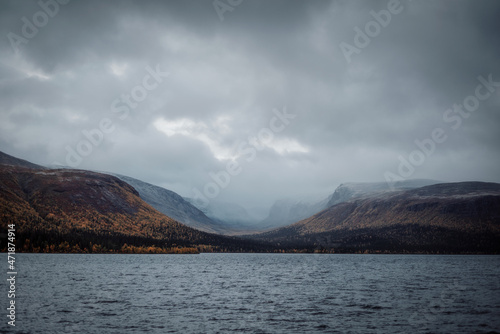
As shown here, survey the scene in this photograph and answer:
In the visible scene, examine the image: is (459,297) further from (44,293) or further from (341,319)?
(44,293)

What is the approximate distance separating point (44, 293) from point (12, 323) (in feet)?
92.9

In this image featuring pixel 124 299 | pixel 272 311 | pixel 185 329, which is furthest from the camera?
pixel 124 299

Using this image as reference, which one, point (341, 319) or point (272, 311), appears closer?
point (341, 319)

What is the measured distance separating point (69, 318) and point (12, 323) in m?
6.33

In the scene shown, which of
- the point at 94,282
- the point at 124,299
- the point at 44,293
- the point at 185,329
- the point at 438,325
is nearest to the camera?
the point at 185,329

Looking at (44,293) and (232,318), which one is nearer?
(232,318)

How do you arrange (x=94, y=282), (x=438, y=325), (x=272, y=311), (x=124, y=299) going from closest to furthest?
1. (x=438, y=325)
2. (x=272, y=311)
3. (x=124, y=299)
4. (x=94, y=282)

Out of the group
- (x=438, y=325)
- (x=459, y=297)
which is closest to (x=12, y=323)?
(x=438, y=325)

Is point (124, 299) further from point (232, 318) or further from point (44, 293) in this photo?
point (232, 318)

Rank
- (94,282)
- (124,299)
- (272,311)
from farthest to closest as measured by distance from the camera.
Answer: (94,282) → (124,299) → (272,311)

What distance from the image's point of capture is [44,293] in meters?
67.3

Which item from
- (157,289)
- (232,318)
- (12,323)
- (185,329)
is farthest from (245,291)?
(12,323)

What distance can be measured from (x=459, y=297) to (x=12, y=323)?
7531 cm

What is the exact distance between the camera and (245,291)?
259ft
